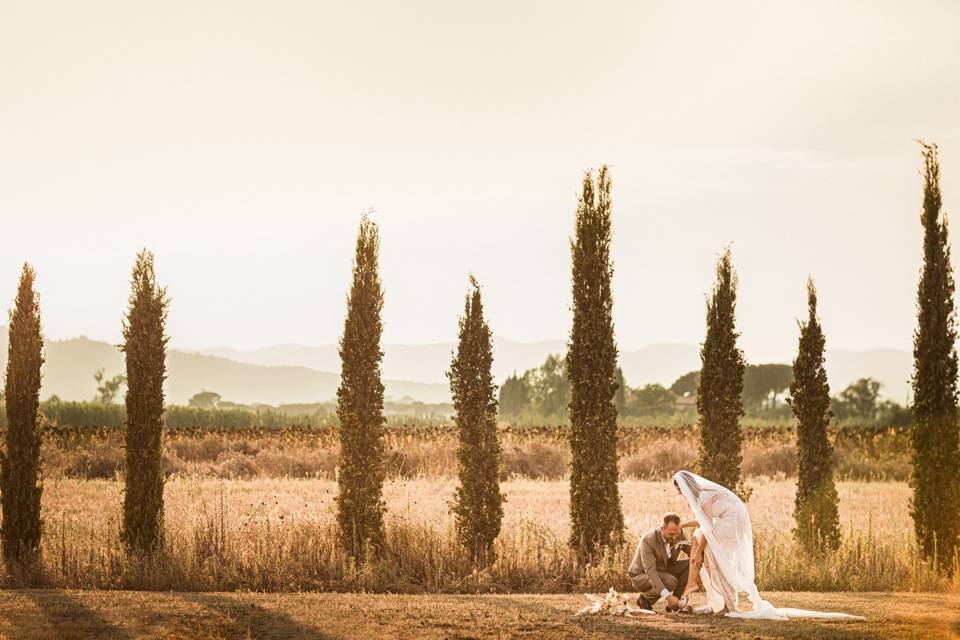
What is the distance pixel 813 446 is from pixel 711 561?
22.4 ft

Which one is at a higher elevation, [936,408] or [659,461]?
[936,408]

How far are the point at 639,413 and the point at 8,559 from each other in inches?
2307

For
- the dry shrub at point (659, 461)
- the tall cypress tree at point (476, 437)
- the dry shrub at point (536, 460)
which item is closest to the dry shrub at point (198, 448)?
the dry shrub at point (536, 460)

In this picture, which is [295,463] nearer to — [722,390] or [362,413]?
[362,413]

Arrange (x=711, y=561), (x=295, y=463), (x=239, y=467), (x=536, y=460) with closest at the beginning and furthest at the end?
(x=711, y=561) → (x=239, y=467) → (x=295, y=463) → (x=536, y=460)

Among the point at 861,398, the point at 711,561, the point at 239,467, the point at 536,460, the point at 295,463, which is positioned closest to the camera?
the point at 711,561

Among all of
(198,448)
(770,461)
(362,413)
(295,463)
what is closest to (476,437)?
(362,413)

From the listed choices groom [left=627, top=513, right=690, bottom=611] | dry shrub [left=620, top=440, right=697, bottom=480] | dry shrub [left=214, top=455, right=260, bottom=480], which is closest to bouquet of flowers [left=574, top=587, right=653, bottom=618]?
groom [left=627, top=513, right=690, bottom=611]

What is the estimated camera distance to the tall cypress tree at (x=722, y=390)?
19.4 meters

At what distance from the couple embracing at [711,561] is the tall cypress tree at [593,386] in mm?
3789

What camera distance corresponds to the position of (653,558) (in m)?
14.1

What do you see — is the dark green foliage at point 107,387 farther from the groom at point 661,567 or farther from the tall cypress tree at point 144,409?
the groom at point 661,567

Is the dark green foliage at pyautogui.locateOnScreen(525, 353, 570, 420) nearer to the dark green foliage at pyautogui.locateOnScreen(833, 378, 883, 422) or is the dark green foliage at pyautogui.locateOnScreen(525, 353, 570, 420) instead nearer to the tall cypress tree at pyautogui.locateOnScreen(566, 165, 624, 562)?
the dark green foliage at pyautogui.locateOnScreen(833, 378, 883, 422)

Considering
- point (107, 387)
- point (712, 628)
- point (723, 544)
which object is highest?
point (107, 387)
